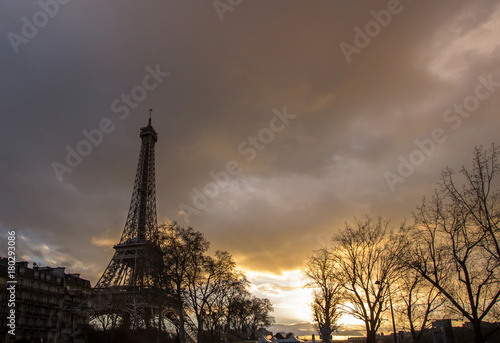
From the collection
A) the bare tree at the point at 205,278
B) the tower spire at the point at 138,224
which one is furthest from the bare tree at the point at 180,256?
the tower spire at the point at 138,224

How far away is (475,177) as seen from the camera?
56.5 ft

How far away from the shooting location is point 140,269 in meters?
44.2

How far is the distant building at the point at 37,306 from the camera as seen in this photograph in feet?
152

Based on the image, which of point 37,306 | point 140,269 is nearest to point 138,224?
point 37,306

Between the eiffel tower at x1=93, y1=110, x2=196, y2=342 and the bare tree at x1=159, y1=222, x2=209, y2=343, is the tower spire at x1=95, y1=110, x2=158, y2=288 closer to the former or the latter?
the eiffel tower at x1=93, y1=110, x2=196, y2=342

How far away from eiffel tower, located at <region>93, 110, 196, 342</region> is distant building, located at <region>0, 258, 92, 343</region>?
5686mm

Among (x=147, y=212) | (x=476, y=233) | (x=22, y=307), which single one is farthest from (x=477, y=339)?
(x=147, y=212)

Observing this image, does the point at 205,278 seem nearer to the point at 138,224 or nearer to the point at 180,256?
the point at 180,256

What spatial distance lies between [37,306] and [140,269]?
23.3m

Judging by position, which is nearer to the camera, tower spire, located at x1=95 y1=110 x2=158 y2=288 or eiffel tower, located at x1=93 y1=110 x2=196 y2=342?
eiffel tower, located at x1=93 y1=110 x2=196 y2=342

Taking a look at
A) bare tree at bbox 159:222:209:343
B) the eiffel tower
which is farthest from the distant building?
bare tree at bbox 159:222:209:343

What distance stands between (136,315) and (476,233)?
53.8m

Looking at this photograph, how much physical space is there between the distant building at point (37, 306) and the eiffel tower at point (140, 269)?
5.69m

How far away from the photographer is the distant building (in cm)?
4633
